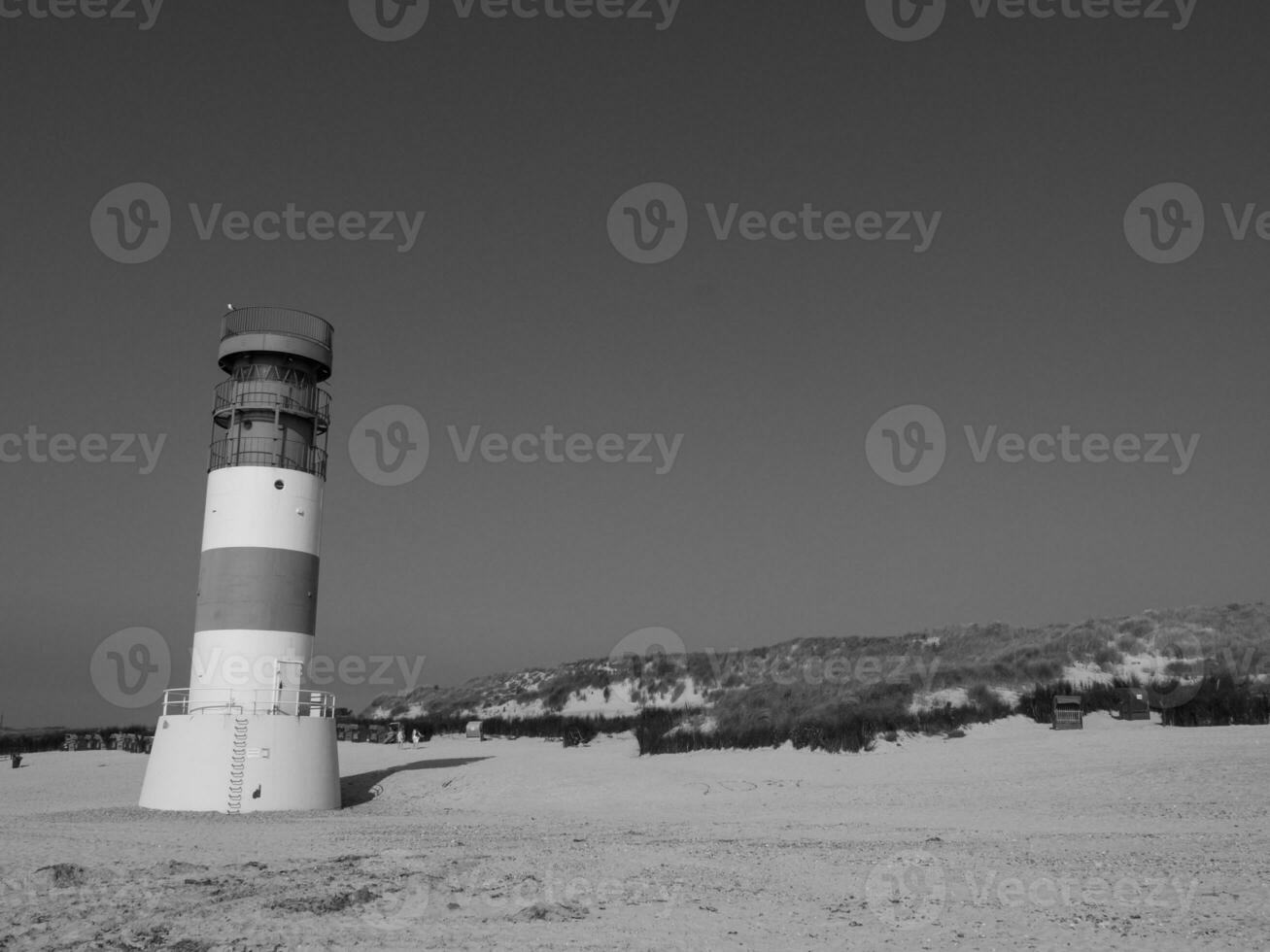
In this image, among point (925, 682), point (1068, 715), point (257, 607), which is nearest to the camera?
point (257, 607)

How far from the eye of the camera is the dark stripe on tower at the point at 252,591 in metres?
18.9

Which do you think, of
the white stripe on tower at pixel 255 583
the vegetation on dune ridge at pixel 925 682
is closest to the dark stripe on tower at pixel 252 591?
the white stripe on tower at pixel 255 583

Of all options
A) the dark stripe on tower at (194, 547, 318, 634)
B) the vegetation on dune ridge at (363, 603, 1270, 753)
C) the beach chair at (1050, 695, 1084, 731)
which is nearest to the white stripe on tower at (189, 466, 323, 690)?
the dark stripe on tower at (194, 547, 318, 634)

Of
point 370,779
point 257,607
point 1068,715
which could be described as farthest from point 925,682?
point 257,607

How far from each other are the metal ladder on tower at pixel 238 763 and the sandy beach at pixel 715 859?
0.57 m

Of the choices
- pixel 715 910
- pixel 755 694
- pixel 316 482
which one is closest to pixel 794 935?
pixel 715 910

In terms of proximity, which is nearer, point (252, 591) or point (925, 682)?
point (252, 591)

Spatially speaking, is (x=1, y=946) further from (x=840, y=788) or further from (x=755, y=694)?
(x=755, y=694)

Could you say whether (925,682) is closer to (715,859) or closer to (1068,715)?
(1068,715)

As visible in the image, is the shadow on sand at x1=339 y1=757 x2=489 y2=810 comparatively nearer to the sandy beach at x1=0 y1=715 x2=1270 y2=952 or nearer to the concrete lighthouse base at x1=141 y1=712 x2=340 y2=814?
the sandy beach at x1=0 y1=715 x2=1270 y2=952

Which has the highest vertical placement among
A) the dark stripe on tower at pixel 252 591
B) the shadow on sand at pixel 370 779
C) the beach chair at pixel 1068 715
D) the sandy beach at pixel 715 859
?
the dark stripe on tower at pixel 252 591

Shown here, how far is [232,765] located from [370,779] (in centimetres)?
632

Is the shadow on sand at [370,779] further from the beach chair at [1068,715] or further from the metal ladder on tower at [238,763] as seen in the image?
the beach chair at [1068,715]

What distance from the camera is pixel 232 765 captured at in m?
18.2
